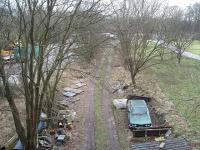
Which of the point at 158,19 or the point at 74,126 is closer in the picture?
the point at 74,126

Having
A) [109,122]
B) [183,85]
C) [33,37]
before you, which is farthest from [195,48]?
[33,37]

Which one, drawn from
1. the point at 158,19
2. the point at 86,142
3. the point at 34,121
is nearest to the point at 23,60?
the point at 34,121

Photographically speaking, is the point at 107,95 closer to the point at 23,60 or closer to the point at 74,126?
the point at 74,126

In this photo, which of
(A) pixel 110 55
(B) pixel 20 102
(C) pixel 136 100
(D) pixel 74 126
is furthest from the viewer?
(A) pixel 110 55

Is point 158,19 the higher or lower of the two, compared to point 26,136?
higher

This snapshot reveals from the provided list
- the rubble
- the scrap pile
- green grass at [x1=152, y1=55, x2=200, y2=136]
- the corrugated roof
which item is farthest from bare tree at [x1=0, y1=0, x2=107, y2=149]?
the rubble

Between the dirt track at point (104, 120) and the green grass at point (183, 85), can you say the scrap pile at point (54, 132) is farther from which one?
the green grass at point (183, 85)

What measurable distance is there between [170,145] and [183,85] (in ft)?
50.8

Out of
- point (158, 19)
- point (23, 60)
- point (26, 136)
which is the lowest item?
point (26, 136)

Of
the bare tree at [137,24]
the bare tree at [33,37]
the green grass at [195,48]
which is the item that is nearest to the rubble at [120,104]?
the bare tree at [137,24]

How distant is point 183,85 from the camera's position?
31.4 metres

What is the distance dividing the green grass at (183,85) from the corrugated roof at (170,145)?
1.95 m

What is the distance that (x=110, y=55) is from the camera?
48594 mm

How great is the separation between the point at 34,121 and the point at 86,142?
193 inches
